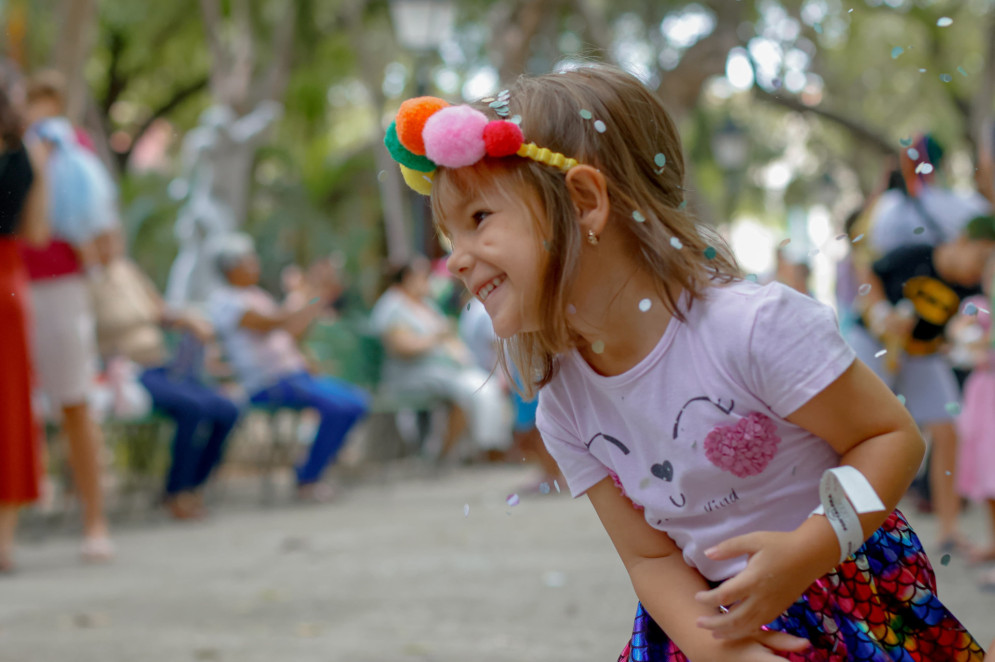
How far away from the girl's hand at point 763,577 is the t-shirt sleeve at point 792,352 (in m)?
0.19

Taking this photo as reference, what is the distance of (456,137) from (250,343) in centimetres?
716

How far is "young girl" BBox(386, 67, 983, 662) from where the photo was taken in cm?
159

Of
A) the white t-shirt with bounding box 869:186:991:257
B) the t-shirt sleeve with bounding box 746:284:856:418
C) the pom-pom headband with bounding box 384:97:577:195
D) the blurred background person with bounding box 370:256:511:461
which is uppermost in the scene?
the pom-pom headband with bounding box 384:97:577:195

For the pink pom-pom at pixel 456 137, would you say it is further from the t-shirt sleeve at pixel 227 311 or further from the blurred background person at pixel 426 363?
the blurred background person at pixel 426 363

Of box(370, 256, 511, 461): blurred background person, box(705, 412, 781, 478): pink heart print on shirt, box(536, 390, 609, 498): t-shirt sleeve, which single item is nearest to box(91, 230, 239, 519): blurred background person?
box(370, 256, 511, 461): blurred background person

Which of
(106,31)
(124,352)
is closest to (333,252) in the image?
(106,31)

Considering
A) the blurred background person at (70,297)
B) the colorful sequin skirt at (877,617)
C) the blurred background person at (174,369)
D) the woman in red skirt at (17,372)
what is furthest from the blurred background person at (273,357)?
the colorful sequin skirt at (877,617)

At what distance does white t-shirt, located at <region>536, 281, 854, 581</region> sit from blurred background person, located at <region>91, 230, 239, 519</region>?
579cm

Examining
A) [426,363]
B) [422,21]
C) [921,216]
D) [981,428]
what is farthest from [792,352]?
[422,21]

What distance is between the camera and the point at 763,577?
153cm

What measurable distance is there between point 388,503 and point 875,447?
23.5ft

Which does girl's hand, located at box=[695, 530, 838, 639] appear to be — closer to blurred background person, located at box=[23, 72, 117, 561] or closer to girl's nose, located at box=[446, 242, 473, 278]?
girl's nose, located at box=[446, 242, 473, 278]

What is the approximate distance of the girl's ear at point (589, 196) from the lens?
1632 mm

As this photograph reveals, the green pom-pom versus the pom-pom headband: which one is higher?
the pom-pom headband
